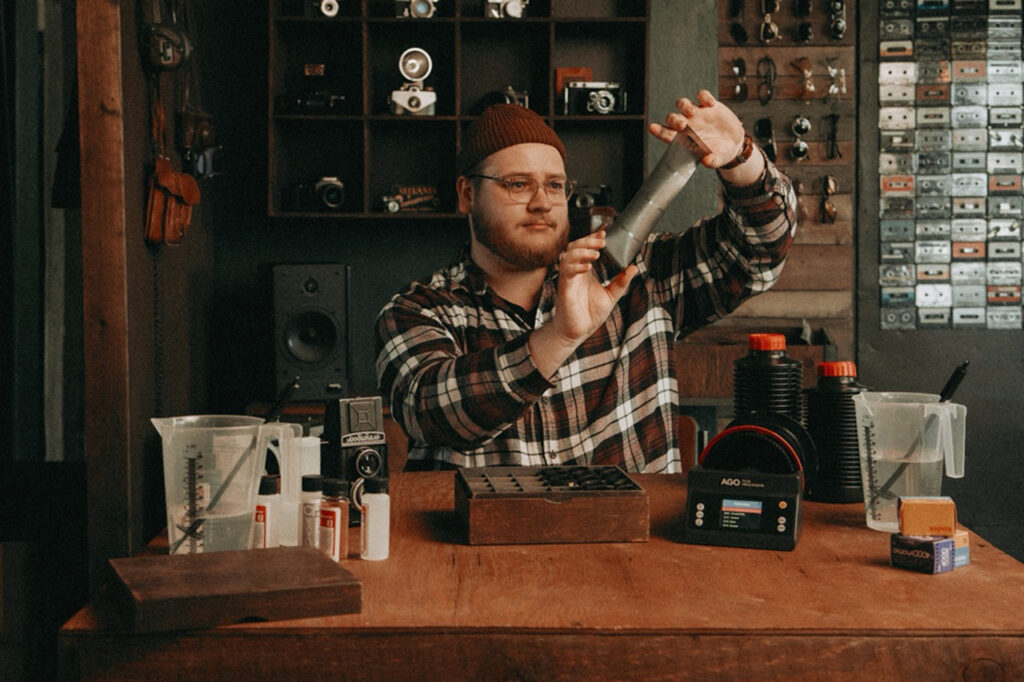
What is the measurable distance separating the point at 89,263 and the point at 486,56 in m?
3.06

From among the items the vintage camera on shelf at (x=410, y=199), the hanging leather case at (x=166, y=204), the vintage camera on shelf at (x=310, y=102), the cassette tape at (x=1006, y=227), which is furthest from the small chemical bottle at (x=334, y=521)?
the cassette tape at (x=1006, y=227)

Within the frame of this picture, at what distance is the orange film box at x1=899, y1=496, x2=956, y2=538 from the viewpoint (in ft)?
3.90

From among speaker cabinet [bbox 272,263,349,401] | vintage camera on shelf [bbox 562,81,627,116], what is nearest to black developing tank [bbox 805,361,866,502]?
speaker cabinet [bbox 272,263,349,401]

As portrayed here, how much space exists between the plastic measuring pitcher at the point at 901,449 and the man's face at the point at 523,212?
90cm

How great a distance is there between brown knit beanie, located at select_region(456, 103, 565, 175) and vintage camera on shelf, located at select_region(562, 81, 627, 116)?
1.66m

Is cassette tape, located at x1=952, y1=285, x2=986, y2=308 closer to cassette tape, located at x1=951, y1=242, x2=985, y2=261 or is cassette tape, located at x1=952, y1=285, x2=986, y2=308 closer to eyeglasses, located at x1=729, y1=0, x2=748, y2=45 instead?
cassette tape, located at x1=951, y1=242, x2=985, y2=261

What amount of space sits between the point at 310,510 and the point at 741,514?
1.75 ft

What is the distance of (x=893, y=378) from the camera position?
13.6 feet

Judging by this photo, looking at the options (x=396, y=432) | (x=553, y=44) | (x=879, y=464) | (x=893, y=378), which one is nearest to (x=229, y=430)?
(x=879, y=464)

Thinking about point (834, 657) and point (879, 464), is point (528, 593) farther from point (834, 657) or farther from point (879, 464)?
point (879, 464)

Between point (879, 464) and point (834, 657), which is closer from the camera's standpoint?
point (834, 657)

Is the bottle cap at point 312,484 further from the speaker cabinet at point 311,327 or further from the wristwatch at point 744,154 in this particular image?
the speaker cabinet at point 311,327

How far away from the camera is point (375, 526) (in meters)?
1.19

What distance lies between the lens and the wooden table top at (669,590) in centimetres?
97
